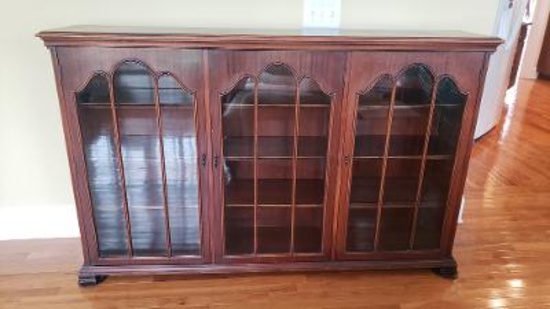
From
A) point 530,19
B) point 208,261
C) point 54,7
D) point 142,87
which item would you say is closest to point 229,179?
point 208,261

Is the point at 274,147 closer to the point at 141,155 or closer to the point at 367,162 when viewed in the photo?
the point at 367,162

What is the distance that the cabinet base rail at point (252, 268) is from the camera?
6.37ft

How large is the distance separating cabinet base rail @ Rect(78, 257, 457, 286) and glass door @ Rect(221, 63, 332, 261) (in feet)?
0.18

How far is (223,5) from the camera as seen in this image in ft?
6.49

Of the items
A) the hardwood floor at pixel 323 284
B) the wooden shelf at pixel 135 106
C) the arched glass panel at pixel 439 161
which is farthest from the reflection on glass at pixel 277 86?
the hardwood floor at pixel 323 284

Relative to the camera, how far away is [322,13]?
2.02m

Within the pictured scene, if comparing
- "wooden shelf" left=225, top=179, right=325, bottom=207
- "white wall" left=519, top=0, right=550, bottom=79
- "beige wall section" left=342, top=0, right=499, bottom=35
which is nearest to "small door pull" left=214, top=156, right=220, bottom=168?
"wooden shelf" left=225, top=179, right=325, bottom=207

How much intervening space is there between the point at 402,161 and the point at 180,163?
3.27 ft

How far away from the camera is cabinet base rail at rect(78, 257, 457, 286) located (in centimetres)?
194

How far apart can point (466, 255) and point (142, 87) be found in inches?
71.4

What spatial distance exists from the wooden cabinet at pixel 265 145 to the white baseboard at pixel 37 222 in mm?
472

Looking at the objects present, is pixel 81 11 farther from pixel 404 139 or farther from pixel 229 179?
pixel 404 139

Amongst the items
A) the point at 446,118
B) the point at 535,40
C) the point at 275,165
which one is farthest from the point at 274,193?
the point at 535,40

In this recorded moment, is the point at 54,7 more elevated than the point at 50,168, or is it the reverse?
the point at 54,7
